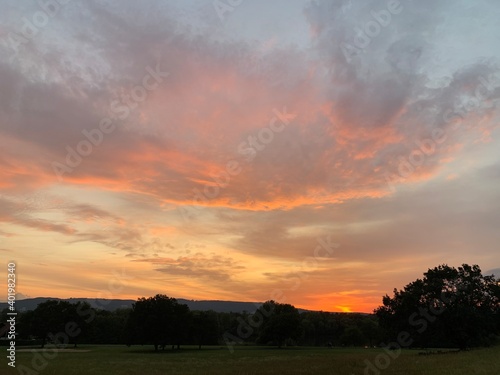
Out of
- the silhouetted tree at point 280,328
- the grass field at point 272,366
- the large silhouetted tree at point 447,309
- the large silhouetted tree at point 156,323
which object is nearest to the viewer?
the grass field at point 272,366

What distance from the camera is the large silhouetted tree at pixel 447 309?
72.9m

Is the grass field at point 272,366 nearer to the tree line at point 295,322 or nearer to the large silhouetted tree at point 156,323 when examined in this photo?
the tree line at point 295,322

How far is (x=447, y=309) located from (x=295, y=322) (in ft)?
213

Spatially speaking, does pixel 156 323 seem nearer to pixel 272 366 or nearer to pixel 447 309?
pixel 272 366

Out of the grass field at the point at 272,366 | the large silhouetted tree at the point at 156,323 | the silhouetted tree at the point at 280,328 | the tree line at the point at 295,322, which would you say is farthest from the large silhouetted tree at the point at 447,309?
the large silhouetted tree at the point at 156,323

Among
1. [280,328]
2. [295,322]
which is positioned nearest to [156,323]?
[280,328]

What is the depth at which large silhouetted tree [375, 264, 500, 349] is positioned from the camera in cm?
7288

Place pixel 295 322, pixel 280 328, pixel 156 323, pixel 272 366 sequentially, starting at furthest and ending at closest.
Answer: pixel 295 322 < pixel 280 328 < pixel 156 323 < pixel 272 366

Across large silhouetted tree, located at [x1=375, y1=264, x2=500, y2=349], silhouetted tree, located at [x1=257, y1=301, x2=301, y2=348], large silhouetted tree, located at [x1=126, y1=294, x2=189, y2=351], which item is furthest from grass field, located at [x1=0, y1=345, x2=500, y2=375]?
silhouetted tree, located at [x1=257, y1=301, x2=301, y2=348]

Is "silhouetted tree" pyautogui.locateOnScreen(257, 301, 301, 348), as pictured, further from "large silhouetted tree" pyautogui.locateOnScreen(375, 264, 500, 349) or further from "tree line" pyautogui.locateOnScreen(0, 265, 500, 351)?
"large silhouetted tree" pyautogui.locateOnScreen(375, 264, 500, 349)

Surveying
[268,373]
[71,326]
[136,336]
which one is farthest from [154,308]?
[268,373]

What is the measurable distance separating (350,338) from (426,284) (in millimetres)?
103010

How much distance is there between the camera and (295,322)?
132m

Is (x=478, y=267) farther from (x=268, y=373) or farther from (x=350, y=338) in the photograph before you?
(x=350, y=338)
